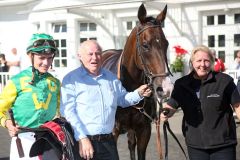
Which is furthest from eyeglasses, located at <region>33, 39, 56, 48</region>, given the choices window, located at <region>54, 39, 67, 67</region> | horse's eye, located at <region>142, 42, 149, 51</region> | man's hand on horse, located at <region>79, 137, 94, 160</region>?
window, located at <region>54, 39, 67, 67</region>

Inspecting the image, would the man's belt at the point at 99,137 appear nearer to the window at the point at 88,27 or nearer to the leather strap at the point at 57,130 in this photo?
the leather strap at the point at 57,130

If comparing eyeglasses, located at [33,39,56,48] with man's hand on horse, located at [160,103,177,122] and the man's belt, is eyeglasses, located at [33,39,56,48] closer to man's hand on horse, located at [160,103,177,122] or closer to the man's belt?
the man's belt

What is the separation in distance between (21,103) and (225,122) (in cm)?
172

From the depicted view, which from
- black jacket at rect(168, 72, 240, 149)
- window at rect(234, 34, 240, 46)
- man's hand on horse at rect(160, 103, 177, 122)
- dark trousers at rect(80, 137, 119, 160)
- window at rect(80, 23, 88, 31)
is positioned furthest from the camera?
window at rect(80, 23, 88, 31)

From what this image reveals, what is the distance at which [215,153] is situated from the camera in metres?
3.57

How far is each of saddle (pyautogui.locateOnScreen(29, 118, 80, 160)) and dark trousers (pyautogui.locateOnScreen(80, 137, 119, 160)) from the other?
0.21 m

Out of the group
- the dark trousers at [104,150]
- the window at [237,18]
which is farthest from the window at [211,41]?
the dark trousers at [104,150]

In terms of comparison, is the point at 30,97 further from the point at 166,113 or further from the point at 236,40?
the point at 236,40

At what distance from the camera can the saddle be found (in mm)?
3064

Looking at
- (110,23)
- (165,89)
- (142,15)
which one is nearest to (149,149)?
(142,15)

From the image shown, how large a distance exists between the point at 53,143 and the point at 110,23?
39.6 ft

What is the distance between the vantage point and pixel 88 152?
3104 millimetres

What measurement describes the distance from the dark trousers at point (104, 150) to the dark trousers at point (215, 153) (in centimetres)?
74

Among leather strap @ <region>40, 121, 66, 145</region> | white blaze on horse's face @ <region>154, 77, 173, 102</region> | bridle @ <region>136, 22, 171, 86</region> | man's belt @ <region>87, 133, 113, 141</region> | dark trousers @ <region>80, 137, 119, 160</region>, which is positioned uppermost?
bridle @ <region>136, 22, 171, 86</region>
